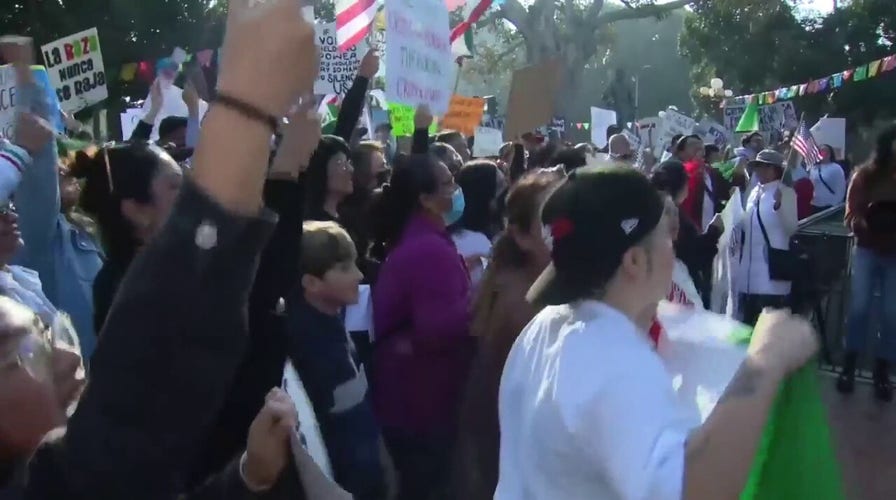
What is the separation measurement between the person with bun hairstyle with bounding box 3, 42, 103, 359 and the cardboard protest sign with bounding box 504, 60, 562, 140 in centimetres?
433

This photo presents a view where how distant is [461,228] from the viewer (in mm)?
5352

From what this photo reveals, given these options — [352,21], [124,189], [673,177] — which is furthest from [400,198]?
[673,177]

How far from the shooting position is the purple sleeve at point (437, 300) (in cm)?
387

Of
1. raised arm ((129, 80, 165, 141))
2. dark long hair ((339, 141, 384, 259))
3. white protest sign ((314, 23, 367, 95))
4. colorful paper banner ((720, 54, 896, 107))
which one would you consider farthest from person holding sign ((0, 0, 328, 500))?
colorful paper banner ((720, 54, 896, 107))

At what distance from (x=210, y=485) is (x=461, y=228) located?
372 cm

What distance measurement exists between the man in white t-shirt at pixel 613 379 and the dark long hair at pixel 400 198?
200 centimetres

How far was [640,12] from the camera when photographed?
33.9m

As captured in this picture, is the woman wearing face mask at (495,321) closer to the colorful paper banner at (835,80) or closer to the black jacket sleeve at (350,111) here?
the black jacket sleeve at (350,111)

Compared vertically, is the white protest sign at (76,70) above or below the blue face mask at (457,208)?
above

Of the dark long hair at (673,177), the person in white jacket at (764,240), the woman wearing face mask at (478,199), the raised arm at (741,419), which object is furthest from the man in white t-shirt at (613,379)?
the person in white jacket at (764,240)

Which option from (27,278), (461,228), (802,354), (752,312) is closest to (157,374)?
(802,354)

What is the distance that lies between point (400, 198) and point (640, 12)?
31.0m

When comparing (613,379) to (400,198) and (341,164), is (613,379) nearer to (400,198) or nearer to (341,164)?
(400,198)

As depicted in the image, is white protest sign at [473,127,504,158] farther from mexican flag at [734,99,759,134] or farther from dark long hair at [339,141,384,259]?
mexican flag at [734,99,759,134]
